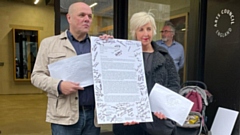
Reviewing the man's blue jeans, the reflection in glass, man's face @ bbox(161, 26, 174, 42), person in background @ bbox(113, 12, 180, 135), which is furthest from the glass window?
the reflection in glass

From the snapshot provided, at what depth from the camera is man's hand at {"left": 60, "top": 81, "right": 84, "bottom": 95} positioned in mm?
1398

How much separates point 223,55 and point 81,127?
86.5 inches

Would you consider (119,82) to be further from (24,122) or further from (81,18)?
(24,122)

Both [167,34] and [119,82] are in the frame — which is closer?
[119,82]

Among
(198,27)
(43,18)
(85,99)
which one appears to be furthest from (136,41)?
(43,18)

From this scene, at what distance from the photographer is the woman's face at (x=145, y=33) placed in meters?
1.64

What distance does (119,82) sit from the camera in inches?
60.2

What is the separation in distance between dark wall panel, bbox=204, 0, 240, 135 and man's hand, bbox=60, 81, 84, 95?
2.21 metres

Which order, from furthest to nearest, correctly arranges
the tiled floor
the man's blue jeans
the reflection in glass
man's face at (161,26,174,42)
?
1. the reflection in glass
2. the tiled floor
3. man's face at (161,26,174,42)
4. the man's blue jeans

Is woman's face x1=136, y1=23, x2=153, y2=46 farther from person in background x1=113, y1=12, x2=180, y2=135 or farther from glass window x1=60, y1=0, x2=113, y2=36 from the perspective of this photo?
glass window x1=60, y1=0, x2=113, y2=36

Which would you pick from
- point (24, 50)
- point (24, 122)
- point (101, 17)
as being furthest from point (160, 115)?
point (24, 50)

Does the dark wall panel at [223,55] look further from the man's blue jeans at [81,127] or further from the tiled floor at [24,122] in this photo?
the man's blue jeans at [81,127]

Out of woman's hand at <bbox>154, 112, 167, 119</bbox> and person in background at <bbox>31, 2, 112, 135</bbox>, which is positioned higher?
person in background at <bbox>31, 2, 112, 135</bbox>

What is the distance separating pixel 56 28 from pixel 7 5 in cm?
695
